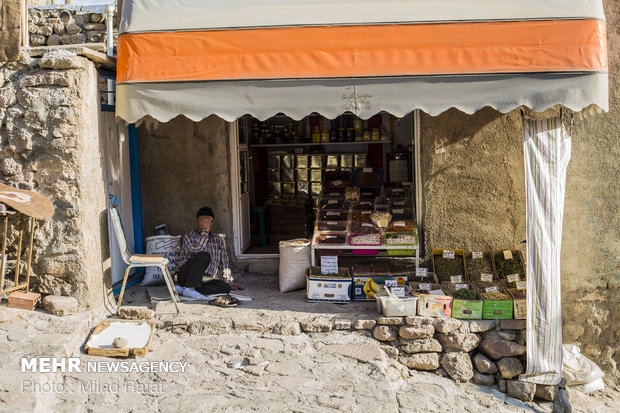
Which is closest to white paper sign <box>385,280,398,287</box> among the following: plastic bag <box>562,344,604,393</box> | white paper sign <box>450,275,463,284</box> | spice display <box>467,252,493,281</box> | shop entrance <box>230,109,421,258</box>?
white paper sign <box>450,275,463,284</box>

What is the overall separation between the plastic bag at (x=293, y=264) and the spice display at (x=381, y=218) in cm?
91

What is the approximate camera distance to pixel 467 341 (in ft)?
20.5

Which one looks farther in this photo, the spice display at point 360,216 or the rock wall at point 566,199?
the spice display at point 360,216

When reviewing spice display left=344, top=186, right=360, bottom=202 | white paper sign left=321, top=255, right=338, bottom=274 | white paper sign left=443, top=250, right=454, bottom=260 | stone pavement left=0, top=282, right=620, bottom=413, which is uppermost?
spice display left=344, top=186, right=360, bottom=202

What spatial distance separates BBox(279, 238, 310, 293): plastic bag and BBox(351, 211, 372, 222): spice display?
0.77 meters

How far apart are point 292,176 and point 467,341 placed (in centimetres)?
590

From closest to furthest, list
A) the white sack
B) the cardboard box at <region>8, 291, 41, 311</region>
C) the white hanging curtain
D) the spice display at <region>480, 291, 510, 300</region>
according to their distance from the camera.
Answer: the cardboard box at <region>8, 291, 41, 311</region> → the white hanging curtain → the spice display at <region>480, 291, 510, 300</region> → the white sack

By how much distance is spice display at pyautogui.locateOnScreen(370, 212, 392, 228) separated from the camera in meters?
7.42

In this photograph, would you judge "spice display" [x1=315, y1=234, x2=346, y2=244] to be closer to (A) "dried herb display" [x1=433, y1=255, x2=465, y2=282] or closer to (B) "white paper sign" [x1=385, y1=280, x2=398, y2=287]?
(B) "white paper sign" [x1=385, y1=280, x2=398, y2=287]

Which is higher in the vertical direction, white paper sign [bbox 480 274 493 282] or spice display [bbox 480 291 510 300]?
white paper sign [bbox 480 274 493 282]

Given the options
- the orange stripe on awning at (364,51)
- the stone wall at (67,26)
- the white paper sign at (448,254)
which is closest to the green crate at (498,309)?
the white paper sign at (448,254)

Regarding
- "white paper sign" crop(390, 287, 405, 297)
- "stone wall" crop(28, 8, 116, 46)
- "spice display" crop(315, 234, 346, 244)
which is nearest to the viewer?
"white paper sign" crop(390, 287, 405, 297)

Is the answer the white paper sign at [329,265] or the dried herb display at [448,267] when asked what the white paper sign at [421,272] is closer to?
the dried herb display at [448,267]

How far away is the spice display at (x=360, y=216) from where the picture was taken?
7.72 metres
